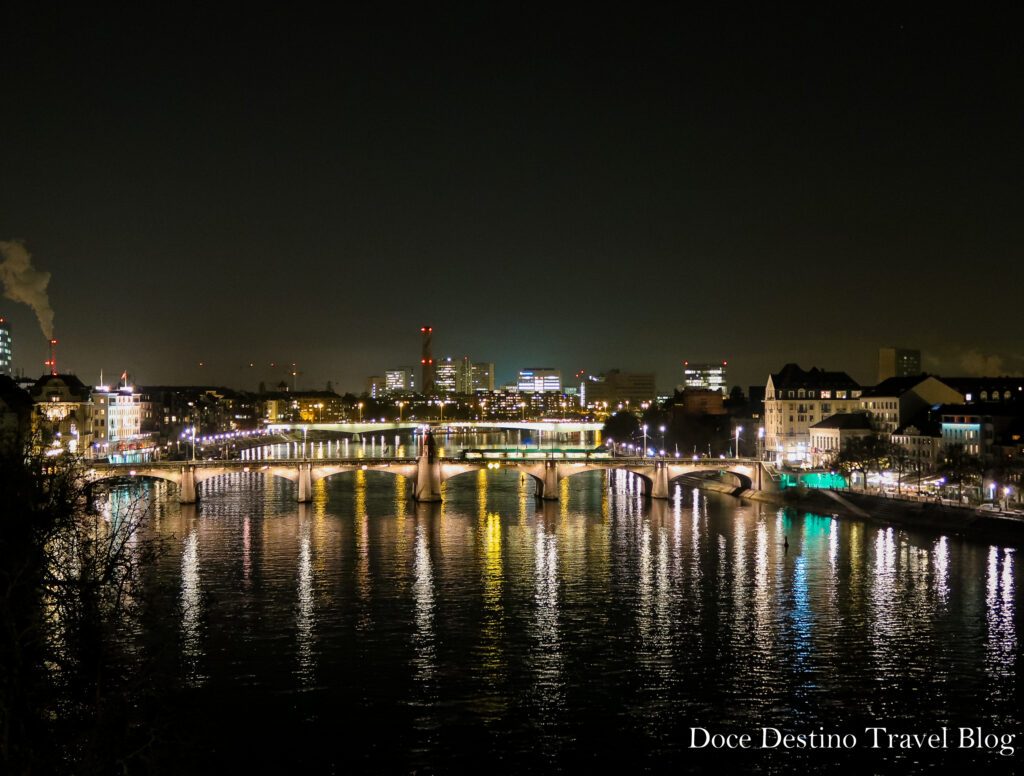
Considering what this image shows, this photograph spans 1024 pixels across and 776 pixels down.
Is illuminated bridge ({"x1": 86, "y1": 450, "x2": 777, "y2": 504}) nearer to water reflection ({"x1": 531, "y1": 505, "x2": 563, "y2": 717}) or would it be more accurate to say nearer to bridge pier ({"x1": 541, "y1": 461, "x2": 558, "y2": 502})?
bridge pier ({"x1": 541, "y1": 461, "x2": 558, "y2": 502})

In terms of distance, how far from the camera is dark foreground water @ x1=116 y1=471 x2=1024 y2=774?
65.1 ft

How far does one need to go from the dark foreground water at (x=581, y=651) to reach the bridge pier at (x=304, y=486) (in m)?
13.7

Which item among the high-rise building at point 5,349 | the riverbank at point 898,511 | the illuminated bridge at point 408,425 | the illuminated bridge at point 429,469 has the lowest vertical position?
the riverbank at point 898,511

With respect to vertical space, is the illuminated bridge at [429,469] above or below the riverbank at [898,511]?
above

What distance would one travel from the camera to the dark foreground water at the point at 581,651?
65.1ft

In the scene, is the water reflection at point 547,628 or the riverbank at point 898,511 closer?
the water reflection at point 547,628

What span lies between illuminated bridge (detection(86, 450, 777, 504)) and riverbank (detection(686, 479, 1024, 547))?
2.35m

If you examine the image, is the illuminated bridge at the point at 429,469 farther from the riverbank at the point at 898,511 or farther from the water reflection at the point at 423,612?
the water reflection at the point at 423,612

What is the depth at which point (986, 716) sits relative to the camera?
21.5 metres

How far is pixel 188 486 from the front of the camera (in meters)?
59.1

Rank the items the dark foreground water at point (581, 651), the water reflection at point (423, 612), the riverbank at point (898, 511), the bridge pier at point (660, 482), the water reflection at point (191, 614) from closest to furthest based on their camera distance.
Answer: the dark foreground water at point (581, 651) < the water reflection at point (191, 614) < the water reflection at point (423, 612) < the riverbank at point (898, 511) < the bridge pier at point (660, 482)

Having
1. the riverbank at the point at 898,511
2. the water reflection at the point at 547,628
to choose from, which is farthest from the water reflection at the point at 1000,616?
the water reflection at the point at 547,628

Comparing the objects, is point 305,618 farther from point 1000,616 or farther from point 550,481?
point 550,481

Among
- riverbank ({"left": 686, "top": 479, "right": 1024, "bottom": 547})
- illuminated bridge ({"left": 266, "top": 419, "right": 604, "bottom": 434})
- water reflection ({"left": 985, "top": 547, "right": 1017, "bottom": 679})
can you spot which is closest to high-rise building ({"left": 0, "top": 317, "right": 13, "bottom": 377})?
illuminated bridge ({"left": 266, "top": 419, "right": 604, "bottom": 434})
